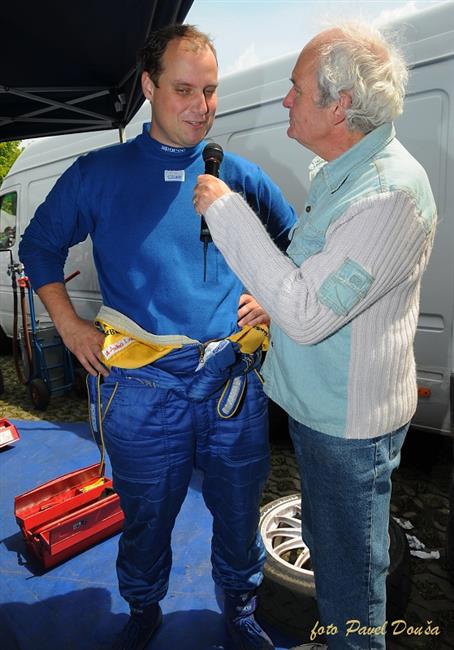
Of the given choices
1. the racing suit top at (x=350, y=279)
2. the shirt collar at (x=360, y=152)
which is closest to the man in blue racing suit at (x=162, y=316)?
the racing suit top at (x=350, y=279)

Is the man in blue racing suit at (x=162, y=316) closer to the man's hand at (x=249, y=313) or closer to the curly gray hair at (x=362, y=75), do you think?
the man's hand at (x=249, y=313)

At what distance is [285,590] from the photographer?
192 centimetres

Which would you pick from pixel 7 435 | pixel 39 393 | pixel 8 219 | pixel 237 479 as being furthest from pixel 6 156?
pixel 237 479

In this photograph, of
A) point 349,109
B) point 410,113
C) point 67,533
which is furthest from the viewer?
point 410,113

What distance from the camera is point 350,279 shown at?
1.05 metres

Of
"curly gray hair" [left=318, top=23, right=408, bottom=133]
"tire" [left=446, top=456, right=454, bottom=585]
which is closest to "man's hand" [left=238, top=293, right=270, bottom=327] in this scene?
"curly gray hair" [left=318, top=23, right=408, bottom=133]

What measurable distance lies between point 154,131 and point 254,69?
2.20 meters

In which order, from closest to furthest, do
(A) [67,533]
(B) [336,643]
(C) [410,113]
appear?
(B) [336,643]
(A) [67,533]
(C) [410,113]

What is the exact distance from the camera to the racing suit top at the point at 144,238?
1.67m

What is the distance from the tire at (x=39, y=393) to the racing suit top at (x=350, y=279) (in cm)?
413

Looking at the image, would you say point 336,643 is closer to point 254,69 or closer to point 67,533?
point 67,533

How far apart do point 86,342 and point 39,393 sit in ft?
11.7

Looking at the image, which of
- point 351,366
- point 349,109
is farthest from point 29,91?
point 351,366

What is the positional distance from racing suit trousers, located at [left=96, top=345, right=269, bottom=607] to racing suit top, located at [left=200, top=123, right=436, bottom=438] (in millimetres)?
474
